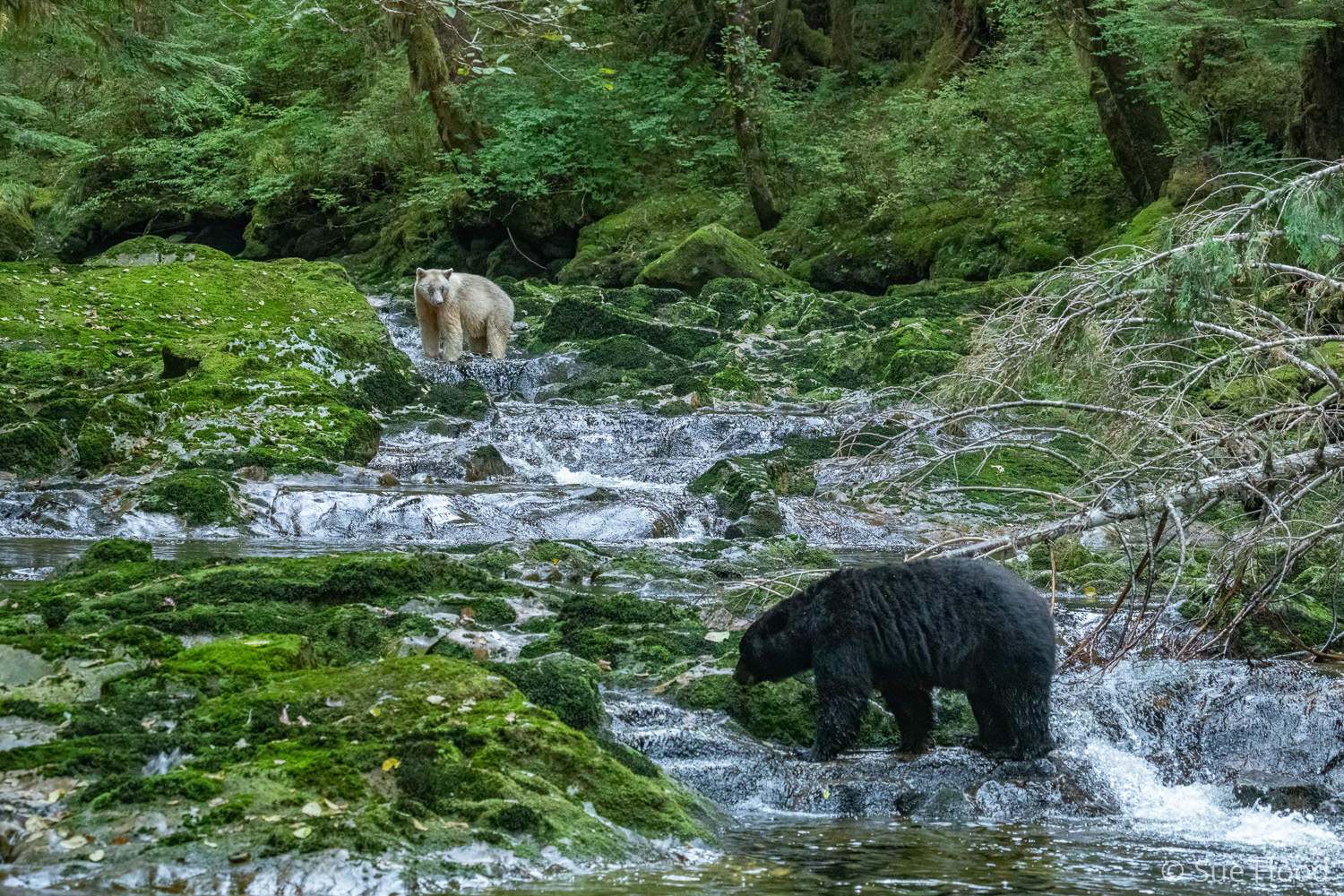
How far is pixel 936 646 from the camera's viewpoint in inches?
200

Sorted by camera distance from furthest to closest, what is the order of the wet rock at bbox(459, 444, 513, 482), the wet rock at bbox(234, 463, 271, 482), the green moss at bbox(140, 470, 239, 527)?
the wet rock at bbox(459, 444, 513, 482), the wet rock at bbox(234, 463, 271, 482), the green moss at bbox(140, 470, 239, 527)

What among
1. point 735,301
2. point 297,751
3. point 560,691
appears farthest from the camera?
point 735,301

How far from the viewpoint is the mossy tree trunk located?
899 inches

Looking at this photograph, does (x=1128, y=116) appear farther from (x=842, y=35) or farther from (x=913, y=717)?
(x=913, y=717)

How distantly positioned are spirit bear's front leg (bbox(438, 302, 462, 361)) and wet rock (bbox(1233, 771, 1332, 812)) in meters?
13.1

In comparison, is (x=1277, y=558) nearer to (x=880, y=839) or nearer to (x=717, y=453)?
(x=880, y=839)

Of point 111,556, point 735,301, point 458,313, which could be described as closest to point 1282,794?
point 111,556

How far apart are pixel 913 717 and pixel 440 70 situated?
21139mm

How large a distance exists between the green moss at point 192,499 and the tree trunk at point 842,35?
20.4 meters

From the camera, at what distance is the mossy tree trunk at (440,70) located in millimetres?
22844

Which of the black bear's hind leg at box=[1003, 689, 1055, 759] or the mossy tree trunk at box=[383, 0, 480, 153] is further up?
the mossy tree trunk at box=[383, 0, 480, 153]

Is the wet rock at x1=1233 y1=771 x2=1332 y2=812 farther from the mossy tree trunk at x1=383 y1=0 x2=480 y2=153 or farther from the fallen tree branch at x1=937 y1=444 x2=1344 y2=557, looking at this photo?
the mossy tree trunk at x1=383 y1=0 x2=480 y2=153

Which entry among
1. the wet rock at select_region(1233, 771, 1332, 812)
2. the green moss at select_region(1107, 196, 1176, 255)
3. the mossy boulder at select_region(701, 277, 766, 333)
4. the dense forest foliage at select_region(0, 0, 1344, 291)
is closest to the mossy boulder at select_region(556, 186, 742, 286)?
the dense forest foliage at select_region(0, 0, 1344, 291)

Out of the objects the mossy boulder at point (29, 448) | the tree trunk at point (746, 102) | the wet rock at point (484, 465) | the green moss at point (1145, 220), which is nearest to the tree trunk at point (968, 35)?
the tree trunk at point (746, 102)
